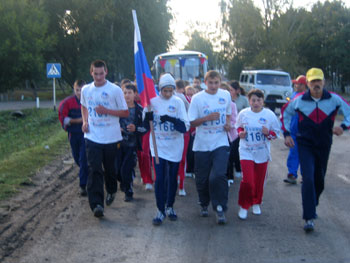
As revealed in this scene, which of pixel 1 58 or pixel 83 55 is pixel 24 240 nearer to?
pixel 1 58

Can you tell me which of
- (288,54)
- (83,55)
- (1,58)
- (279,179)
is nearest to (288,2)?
(288,54)

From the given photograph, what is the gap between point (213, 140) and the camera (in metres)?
6.26

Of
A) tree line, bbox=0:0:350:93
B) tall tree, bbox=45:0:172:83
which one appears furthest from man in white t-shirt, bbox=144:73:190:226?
tall tree, bbox=45:0:172:83

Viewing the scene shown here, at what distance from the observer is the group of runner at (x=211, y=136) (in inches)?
228

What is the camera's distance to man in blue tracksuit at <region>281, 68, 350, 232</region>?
226 inches

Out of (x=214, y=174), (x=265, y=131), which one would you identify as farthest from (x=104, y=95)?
(x=265, y=131)

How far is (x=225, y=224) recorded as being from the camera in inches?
243

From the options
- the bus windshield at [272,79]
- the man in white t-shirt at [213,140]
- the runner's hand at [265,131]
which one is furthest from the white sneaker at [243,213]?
the bus windshield at [272,79]

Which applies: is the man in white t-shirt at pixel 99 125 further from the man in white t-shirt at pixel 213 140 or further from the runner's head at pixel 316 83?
the runner's head at pixel 316 83

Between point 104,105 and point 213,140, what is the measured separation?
59.8 inches

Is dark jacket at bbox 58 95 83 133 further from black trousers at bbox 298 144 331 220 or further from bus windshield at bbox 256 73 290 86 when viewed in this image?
bus windshield at bbox 256 73 290 86

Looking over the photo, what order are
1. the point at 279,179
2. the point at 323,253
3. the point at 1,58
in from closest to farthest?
the point at 323,253 < the point at 279,179 < the point at 1,58

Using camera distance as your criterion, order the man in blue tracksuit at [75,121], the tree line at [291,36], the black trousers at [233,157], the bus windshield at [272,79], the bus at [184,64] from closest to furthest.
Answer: the man in blue tracksuit at [75,121] < the black trousers at [233,157] < the bus at [184,64] < the bus windshield at [272,79] < the tree line at [291,36]

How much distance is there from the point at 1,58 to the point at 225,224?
119 ft
